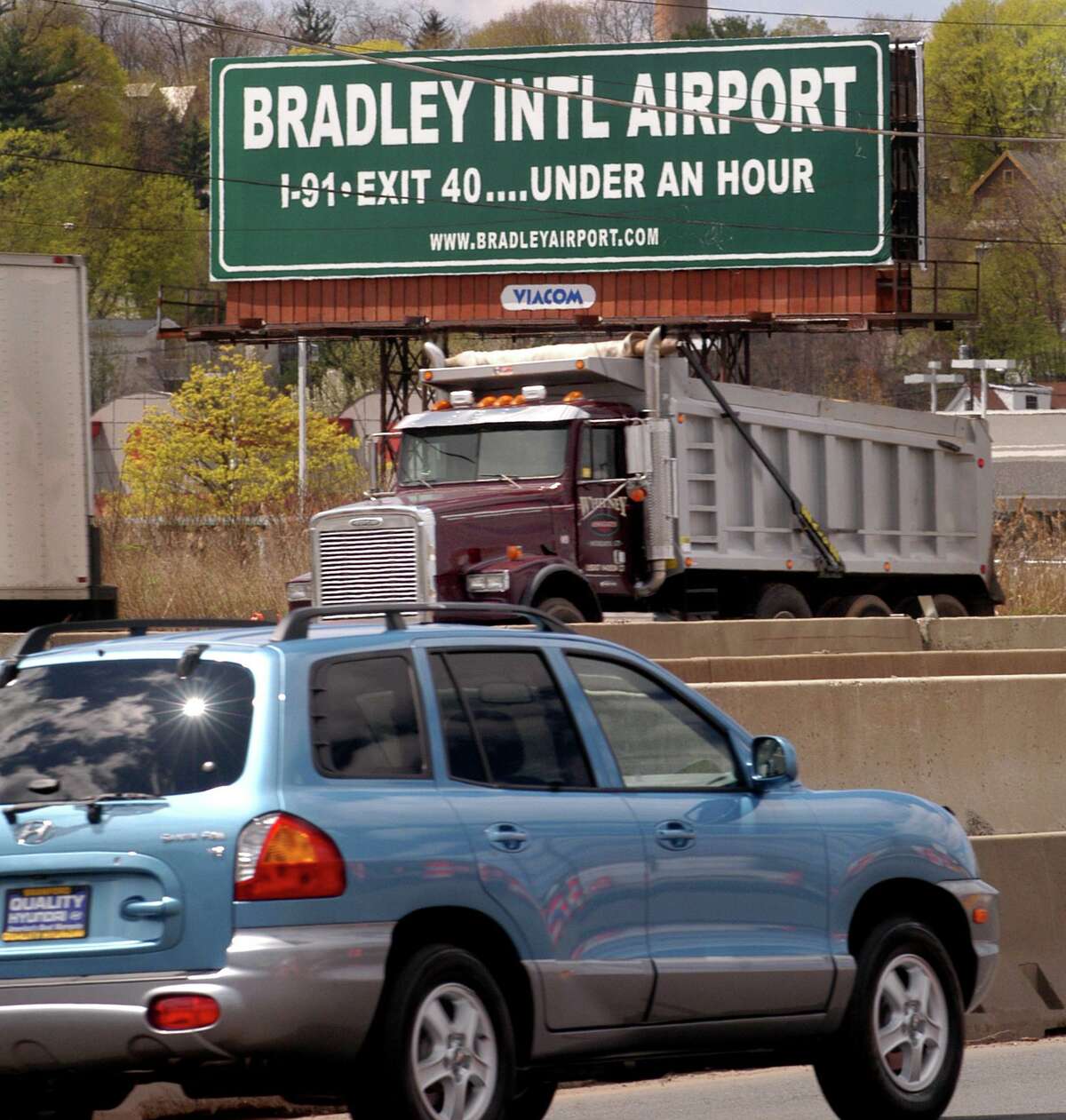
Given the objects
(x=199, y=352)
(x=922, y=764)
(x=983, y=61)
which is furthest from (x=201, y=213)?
(x=922, y=764)

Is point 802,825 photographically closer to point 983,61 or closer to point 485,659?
point 485,659

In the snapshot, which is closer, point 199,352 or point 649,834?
point 649,834

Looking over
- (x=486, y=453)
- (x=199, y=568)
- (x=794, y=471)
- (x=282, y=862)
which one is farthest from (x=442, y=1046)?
(x=199, y=568)

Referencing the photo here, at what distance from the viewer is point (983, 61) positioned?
450 ft

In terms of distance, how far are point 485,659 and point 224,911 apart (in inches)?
52.1

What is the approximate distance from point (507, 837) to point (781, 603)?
723 inches

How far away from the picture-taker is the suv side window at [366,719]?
6.08 meters

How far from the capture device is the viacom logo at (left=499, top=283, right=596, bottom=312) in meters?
40.8

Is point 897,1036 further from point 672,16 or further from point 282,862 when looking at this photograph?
point 672,16

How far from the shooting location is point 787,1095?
836 centimetres

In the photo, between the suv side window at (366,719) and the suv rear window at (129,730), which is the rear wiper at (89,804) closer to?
the suv rear window at (129,730)

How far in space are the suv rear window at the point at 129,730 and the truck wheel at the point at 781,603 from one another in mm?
18050

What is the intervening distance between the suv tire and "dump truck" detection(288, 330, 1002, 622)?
13.1 m

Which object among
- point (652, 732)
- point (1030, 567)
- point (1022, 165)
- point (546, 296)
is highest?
point (1022, 165)
